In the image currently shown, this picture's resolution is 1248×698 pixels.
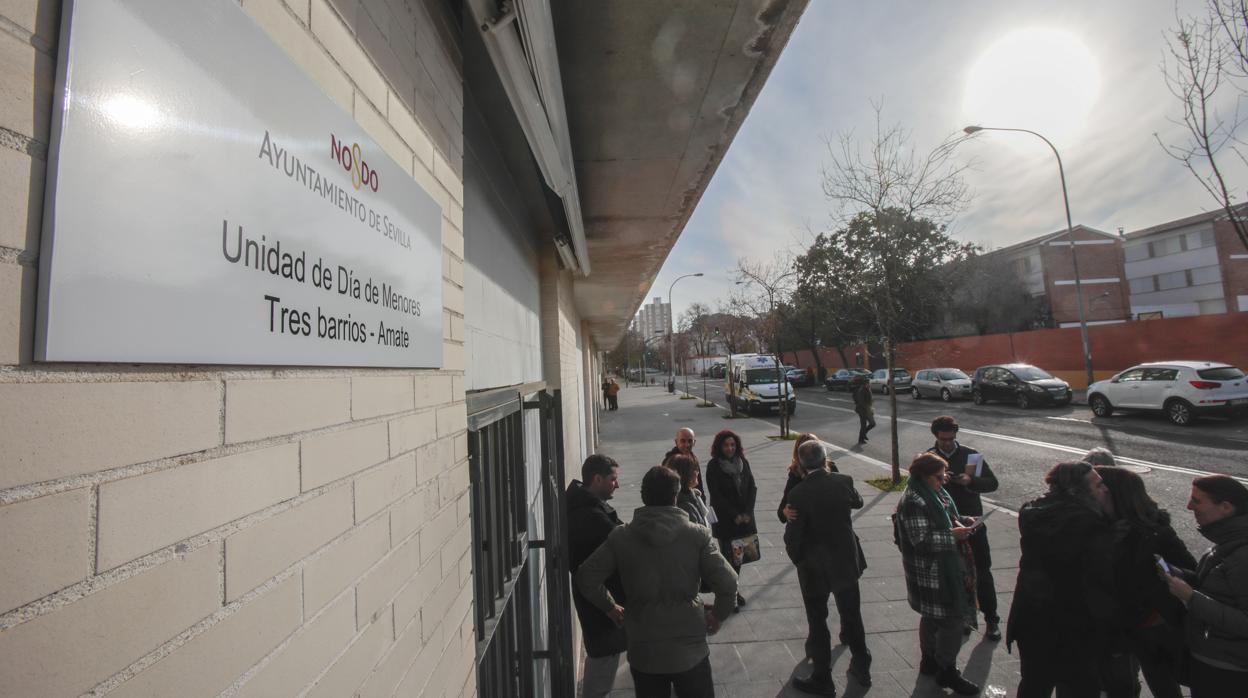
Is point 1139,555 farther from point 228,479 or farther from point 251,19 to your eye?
point 251,19

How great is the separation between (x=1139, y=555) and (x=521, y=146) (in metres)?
4.11

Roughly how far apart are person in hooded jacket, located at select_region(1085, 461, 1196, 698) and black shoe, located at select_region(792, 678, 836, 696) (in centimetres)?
154

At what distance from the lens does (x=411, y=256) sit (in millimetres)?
1462

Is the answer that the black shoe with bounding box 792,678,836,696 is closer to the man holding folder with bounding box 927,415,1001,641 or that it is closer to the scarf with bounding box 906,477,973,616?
the scarf with bounding box 906,477,973,616

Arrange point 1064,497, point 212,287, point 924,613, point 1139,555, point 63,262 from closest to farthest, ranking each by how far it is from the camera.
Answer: point 63,262 < point 212,287 < point 1139,555 < point 1064,497 < point 924,613

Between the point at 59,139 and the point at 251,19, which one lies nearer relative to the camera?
the point at 59,139

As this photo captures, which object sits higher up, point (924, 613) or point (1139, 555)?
point (1139, 555)

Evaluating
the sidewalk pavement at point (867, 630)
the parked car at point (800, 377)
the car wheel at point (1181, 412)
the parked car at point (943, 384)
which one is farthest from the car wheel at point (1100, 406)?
the parked car at point (800, 377)

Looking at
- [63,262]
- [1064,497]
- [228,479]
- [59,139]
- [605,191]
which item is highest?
[605,191]

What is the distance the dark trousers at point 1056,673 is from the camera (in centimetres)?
306

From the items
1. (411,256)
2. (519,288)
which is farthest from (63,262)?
(519,288)

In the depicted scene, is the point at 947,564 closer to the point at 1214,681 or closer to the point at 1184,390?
the point at 1214,681

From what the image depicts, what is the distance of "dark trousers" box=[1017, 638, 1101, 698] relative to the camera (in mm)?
3057

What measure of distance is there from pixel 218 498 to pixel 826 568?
158 inches
